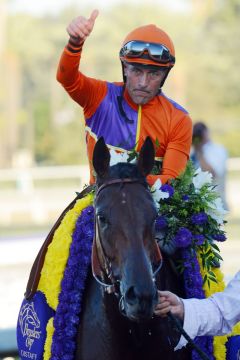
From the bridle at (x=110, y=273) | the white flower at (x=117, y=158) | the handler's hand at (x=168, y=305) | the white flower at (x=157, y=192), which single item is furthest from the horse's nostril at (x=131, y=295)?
the white flower at (x=157, y=192)

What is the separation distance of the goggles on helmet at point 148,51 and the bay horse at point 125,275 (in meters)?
1.13

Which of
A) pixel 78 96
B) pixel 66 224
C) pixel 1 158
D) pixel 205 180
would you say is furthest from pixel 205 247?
pixel 1 158

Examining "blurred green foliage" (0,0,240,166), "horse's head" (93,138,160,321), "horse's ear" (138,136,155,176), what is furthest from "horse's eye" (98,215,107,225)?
"blurred green foliage" (0,0,240,166)

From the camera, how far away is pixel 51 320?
4598 millimetres

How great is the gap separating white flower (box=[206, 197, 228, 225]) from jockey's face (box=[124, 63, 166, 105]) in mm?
740

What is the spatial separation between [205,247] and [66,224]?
775mm

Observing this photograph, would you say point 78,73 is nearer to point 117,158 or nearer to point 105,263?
point 117,158

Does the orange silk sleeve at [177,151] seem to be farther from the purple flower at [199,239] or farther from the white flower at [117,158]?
the white flower at [117,158]

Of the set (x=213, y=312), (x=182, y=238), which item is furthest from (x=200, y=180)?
(x=213, y=312)

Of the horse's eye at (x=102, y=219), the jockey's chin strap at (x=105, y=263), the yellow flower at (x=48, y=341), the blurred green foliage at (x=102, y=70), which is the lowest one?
the yellow flower at (x=48, y=341)

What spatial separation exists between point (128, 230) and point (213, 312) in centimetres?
60

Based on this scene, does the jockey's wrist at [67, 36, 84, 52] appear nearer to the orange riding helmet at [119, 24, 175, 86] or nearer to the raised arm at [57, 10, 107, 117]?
the raised arm at [57, 10, 107, 117]

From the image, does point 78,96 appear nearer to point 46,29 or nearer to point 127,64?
point 127,64

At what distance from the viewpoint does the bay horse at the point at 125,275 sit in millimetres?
3475
